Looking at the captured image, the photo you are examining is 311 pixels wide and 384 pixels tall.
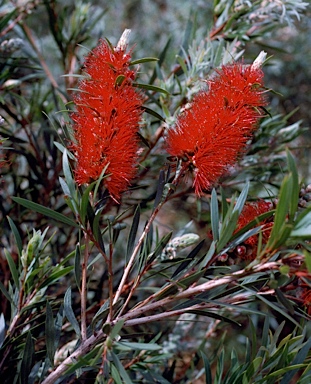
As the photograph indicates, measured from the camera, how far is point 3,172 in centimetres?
81

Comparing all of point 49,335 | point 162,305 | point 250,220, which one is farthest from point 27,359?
point 250,220

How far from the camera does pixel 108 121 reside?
44 centimetres

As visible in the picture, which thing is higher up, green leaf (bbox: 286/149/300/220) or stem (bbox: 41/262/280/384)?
green leaf (bbox: 286/149/300/220)

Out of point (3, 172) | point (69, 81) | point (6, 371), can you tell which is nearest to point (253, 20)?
point (69, 81)

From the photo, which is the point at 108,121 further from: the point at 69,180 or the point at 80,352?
the point at 80,352

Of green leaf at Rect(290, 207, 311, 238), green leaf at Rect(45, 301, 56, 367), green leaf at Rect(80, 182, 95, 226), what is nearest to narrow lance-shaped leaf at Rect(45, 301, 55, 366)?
green leaf at Rect(45, 301, 56, 367)

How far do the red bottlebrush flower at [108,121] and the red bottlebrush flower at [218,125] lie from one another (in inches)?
2.0

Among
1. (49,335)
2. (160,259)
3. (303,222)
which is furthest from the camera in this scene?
(160,259)

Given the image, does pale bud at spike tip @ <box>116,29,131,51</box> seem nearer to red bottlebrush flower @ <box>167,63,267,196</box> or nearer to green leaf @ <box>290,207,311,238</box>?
red bottlebrush flower @ <box>167,63,267,196</box>

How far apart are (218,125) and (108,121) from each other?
103mm

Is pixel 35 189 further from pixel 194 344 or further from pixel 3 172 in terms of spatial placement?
pixel 194 344

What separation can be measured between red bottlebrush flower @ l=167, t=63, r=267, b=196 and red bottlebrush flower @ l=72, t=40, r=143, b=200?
0.17 feet

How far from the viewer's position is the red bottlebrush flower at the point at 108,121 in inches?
17.3

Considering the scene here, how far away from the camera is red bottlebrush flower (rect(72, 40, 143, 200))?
0.44 m
